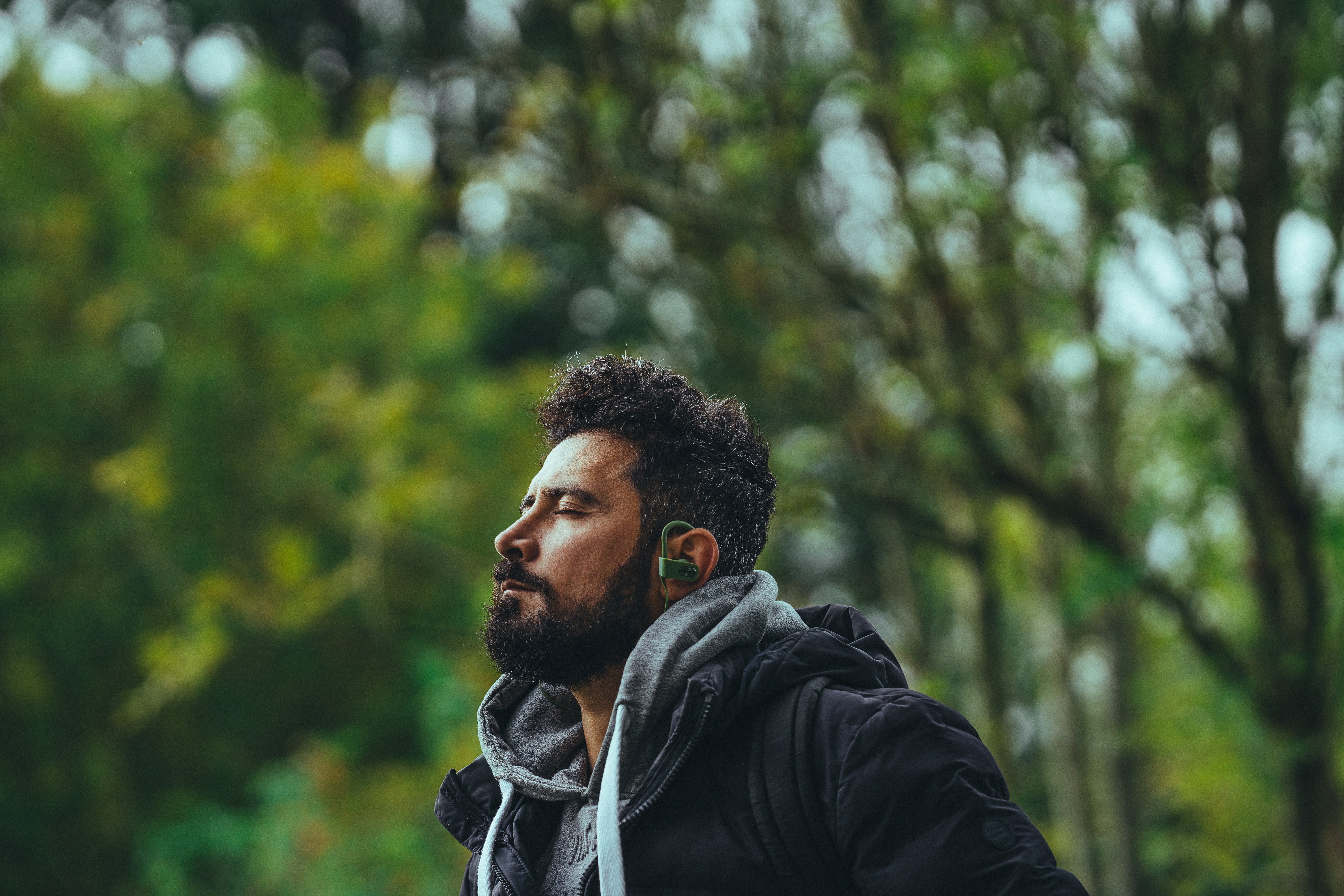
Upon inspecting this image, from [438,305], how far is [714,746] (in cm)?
778

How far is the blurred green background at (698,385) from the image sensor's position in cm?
479

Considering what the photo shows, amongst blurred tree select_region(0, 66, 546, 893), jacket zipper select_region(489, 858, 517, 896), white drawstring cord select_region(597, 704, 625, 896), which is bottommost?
jacket zipper select_region(489, 858, 517, 896)

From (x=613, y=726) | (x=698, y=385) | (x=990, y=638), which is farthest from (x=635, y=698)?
(x=990, y=638)

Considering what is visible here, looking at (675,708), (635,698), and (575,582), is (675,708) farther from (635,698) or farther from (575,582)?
(575,582)

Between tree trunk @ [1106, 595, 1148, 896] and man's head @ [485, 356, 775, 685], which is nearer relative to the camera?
man's head @ [485, 356, 775, 685]

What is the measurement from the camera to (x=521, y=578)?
5.70 feet

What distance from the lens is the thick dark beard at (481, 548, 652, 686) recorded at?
1706 millimetres

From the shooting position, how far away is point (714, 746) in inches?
62.4

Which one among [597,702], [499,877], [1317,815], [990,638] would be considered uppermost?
[990,638]

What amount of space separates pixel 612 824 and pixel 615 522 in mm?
420

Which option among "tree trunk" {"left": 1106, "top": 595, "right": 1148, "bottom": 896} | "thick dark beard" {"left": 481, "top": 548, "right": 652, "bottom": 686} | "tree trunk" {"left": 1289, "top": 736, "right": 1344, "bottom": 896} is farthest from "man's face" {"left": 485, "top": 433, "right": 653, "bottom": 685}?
"tree trunk" {"left": 1106, "top": 595, "right": 1148, "bottom": 896}

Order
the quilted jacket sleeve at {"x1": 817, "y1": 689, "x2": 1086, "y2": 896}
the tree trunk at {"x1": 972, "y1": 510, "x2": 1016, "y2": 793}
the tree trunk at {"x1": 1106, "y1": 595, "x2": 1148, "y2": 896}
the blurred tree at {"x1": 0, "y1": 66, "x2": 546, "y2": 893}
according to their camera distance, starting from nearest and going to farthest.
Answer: the quilted jacket sleeve at {"x1": 817, "y1": 689, "x2": 1086, "y2": 896}
the tree trunk at {"x1": 972, "y1": 510, "x2": 1016, "y2": 793}
the blurred tree at {"x1": 0, "y1": 66, "x2": 546, "y2": 893}
the tree trunk at {"x1": 1106, "y1": 595, "x2": 1148, "y2": 896}

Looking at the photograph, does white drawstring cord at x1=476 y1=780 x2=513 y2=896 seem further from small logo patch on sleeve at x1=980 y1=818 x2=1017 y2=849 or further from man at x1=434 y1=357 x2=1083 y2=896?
small logo patch on sleeve at x1=980 y1=818 x2=1017 y2=849

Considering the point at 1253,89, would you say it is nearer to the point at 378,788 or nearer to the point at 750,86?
the point at 750,86
